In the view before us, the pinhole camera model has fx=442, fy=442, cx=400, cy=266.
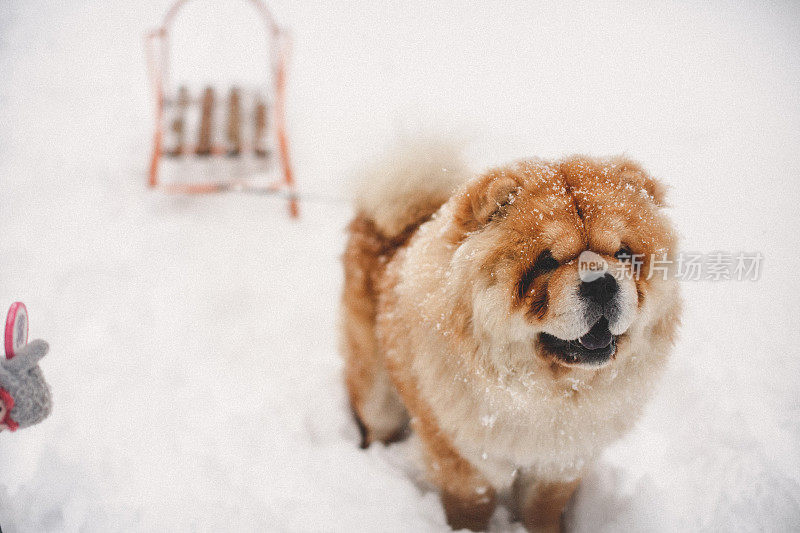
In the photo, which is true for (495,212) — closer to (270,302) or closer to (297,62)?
(270,302)

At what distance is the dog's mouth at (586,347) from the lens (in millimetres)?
1210

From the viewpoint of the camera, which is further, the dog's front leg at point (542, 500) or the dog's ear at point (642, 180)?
the dog's front leg at point (542, 500)

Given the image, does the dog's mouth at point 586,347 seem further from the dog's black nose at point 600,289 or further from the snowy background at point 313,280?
the snowy background at point 313,280

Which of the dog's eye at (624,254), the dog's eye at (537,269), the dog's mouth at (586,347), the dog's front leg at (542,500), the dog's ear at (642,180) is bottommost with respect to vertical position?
the dog's front leg at (542,500)

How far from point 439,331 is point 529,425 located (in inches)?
17.4

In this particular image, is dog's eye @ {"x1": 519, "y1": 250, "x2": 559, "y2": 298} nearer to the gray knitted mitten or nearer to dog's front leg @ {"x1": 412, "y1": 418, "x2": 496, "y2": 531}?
dog's front leg @ {"x1": 412, "y1": 418, "x2": 496, "y2": 531}

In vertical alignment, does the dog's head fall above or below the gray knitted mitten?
above

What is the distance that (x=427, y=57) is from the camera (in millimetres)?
4895

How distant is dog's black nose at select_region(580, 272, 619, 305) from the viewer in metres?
1.12

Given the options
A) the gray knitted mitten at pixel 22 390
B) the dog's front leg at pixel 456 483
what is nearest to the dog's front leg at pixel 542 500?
the dog's front leg at pixel 456 483

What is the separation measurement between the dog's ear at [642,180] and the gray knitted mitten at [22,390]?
5.75 feet

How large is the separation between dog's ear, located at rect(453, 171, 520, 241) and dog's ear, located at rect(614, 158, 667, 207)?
0.33m

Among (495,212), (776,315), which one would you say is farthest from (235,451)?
(776,315)

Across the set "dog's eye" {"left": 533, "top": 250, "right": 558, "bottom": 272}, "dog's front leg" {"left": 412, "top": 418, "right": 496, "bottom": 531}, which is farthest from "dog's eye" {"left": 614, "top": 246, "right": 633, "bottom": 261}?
"dog's front leg" {"left": 412, "top": 418, "right": 496, "bottom": 531}
